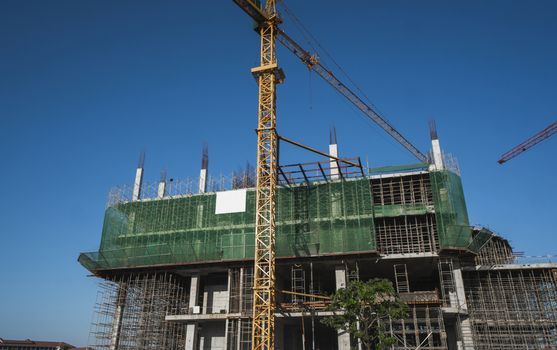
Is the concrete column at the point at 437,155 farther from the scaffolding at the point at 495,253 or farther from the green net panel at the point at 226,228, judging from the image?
the scaffolding at the point at 495,253

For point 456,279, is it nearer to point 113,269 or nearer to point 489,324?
point 489,324

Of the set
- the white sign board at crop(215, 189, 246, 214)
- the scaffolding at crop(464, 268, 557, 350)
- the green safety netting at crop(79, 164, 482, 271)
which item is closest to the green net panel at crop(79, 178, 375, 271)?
the green safety netting at crop(79, 164, 482, 271)

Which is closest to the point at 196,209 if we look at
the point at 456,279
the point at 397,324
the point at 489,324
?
the point at 397,324

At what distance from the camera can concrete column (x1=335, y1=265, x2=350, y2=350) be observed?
38.0 meters

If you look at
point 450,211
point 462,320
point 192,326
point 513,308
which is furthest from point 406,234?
point 192,326

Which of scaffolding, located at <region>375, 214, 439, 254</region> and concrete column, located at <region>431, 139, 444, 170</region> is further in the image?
concrete column, located at <region>431, 139, 444, 170</region>

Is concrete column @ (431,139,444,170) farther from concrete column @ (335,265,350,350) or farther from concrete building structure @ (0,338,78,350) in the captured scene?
concrete building structure @ (0,338,78,350)

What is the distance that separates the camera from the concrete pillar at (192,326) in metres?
42.8

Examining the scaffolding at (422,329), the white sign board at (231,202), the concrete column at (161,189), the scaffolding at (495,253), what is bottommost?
the scaffolding at (422,329)

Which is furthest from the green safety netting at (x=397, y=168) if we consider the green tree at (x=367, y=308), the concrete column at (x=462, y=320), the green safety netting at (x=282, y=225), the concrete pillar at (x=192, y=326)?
the concrete pillar at (x=192, y=326)

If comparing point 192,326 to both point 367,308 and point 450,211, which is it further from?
point 450,211

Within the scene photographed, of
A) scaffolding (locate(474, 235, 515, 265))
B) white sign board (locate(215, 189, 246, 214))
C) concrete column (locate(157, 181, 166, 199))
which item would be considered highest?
concrete column (locate(157, 181, 166, 199))

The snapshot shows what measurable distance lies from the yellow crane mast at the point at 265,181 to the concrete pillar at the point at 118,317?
59.2ft

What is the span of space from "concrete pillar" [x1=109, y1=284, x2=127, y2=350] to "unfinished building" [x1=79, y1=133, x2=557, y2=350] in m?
0.12
